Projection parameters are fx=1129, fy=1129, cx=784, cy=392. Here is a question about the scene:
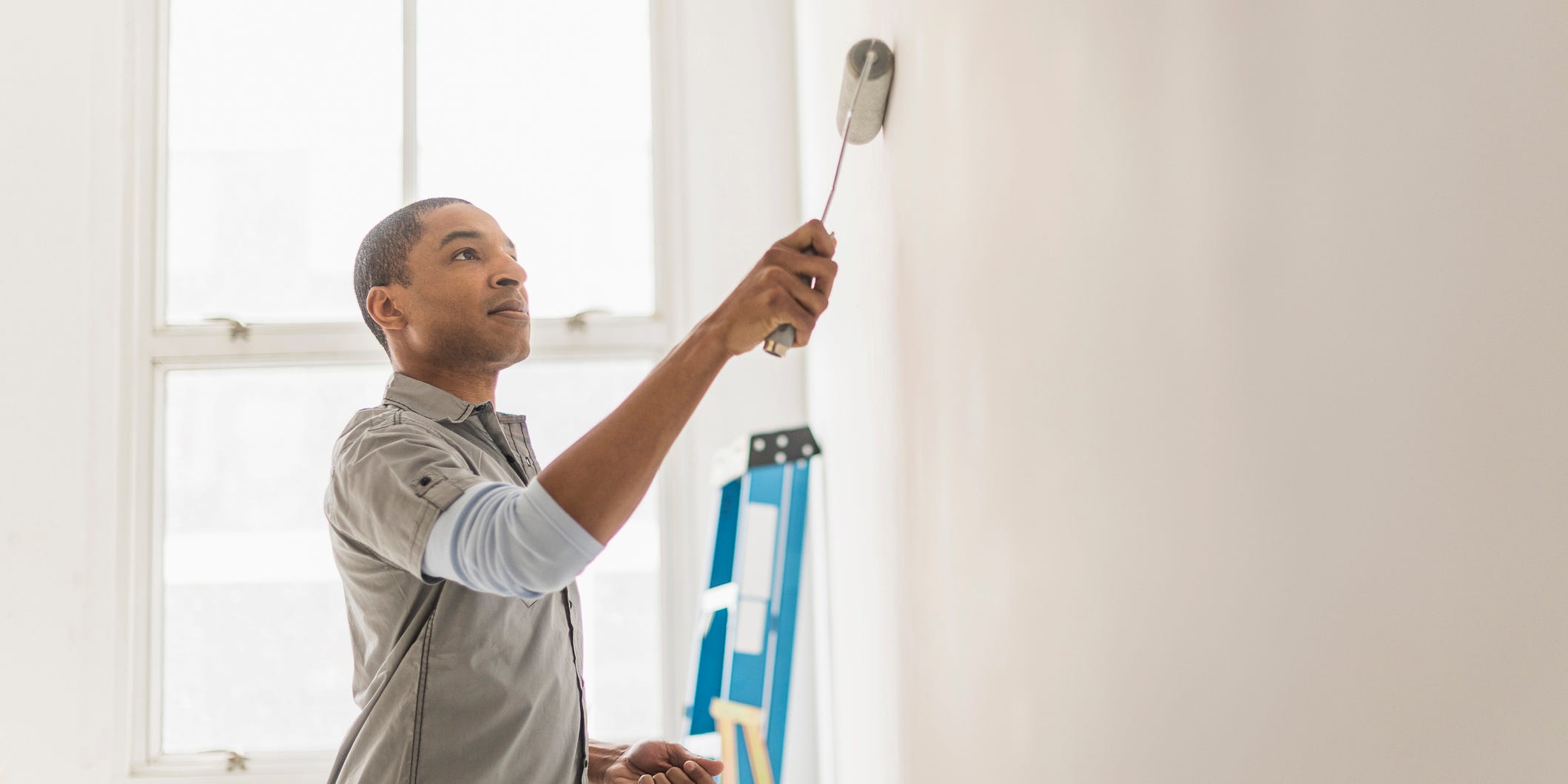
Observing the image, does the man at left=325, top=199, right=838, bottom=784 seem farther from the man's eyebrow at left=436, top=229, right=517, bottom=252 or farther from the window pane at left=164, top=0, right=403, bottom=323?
the window pane at left=164, top=0, right=403, bottom=323

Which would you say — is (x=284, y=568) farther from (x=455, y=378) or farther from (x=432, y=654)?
(x=432, y=654)

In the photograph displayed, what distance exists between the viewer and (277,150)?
2.94 m

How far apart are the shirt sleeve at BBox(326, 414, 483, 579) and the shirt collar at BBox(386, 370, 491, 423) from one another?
95mm

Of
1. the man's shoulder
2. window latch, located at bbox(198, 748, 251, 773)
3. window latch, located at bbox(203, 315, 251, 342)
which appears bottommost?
window latch, located at bbox(198, 748, 251, 773)

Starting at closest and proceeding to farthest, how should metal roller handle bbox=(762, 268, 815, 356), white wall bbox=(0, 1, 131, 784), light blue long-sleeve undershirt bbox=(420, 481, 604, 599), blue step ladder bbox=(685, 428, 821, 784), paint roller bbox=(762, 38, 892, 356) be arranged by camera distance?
1. light blue long-sleeve undershirt bbox=(420, 481, 604, 599)
2. metal roller handle bbox=(762, 268, 815, 356)
3. paint roller bbox=(762, 38, 892, 356)
4. blue step ladder bbox=(685, 428, 821, 784)
5. white wall bbox=(0, 1, 131, 784)

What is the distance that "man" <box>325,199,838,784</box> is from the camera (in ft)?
3.07

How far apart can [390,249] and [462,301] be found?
0.43ft

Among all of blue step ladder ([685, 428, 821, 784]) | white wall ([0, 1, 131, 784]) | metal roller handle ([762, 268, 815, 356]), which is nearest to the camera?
metal roller handle ([762, 268, 815, 356])

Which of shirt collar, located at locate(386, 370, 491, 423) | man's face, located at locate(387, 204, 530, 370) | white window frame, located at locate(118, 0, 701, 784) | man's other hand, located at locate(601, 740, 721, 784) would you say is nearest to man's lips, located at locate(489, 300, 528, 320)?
man's face, located at locate(387, 204, 530, 370)

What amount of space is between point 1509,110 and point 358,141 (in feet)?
9.93

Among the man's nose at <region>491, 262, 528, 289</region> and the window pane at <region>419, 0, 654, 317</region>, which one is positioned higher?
the window pane at <region>419, 0, 654, 317</region>

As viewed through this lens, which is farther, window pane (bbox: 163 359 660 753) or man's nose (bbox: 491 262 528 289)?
window pane (bbox: 163 359 660 753)

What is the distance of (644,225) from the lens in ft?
9.69

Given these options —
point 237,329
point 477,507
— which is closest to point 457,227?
point 477,507
